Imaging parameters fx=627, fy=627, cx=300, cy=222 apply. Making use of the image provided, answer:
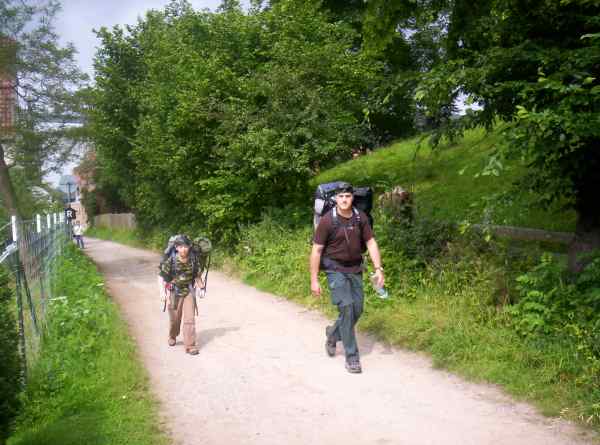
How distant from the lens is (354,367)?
6340 millimetres

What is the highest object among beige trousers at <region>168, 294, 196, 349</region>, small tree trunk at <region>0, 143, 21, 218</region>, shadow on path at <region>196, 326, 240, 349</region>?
small tree trunk at <region>0, 143, 21, 218</region>

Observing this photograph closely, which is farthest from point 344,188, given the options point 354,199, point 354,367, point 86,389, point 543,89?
point 86,389

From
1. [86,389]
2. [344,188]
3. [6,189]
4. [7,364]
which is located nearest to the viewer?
[7,364]

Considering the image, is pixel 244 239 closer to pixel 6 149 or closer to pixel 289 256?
pixel 289 256

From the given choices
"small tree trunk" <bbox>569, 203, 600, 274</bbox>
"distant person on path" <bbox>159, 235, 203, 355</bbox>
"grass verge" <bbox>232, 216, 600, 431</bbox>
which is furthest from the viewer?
"distant person on path" <bbox>159, 235, 203, 355</bbox>

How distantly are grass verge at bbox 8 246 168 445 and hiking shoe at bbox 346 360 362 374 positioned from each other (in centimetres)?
195

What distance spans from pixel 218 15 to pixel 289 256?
24.0ft

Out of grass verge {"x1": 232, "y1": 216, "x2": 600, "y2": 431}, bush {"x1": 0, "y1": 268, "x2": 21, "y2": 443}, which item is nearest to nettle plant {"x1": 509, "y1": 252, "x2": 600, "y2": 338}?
grass verge {"x1": 232, "y1": 216, "x2": 600, "y2": 431}

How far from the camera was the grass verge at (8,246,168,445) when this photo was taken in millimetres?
4988

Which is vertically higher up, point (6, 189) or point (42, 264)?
point (6, 189)

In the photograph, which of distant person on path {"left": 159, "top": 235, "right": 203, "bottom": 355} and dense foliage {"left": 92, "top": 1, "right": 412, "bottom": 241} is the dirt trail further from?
dense foliage {"left": 92, "top": 1, "right": 412, "bottom": 241}

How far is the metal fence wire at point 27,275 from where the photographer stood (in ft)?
20.7

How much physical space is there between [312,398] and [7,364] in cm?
255

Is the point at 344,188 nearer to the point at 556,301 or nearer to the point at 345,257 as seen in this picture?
the point at 345,257
